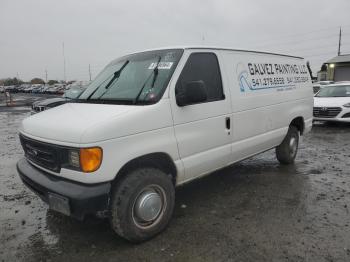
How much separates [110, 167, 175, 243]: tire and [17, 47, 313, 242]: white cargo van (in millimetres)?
11

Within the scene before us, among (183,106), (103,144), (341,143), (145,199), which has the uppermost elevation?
(183,106)

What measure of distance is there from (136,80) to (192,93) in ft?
2.57

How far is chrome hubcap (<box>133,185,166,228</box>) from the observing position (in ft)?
10.6

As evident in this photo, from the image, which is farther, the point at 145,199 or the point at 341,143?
the point at 341,143

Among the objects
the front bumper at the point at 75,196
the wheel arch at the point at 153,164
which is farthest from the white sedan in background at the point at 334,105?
the front bumper at the point at 75,196

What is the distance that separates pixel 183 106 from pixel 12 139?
26.2ft

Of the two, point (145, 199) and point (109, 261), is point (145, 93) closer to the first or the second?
point (145, 199)

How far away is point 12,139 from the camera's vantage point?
9.58m

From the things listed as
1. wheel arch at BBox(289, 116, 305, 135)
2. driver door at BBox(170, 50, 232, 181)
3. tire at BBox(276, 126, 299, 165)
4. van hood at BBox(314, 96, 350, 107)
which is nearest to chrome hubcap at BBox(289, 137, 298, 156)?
tire at BBox(276, 126, 299, 165)

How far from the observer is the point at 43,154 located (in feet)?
10.7

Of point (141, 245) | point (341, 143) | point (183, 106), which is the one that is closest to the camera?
point (141, 245)

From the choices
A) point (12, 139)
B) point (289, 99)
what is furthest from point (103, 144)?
point (12, 139)

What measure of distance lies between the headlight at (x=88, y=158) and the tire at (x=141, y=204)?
37 centimetres

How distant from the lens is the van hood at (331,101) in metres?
10.7
